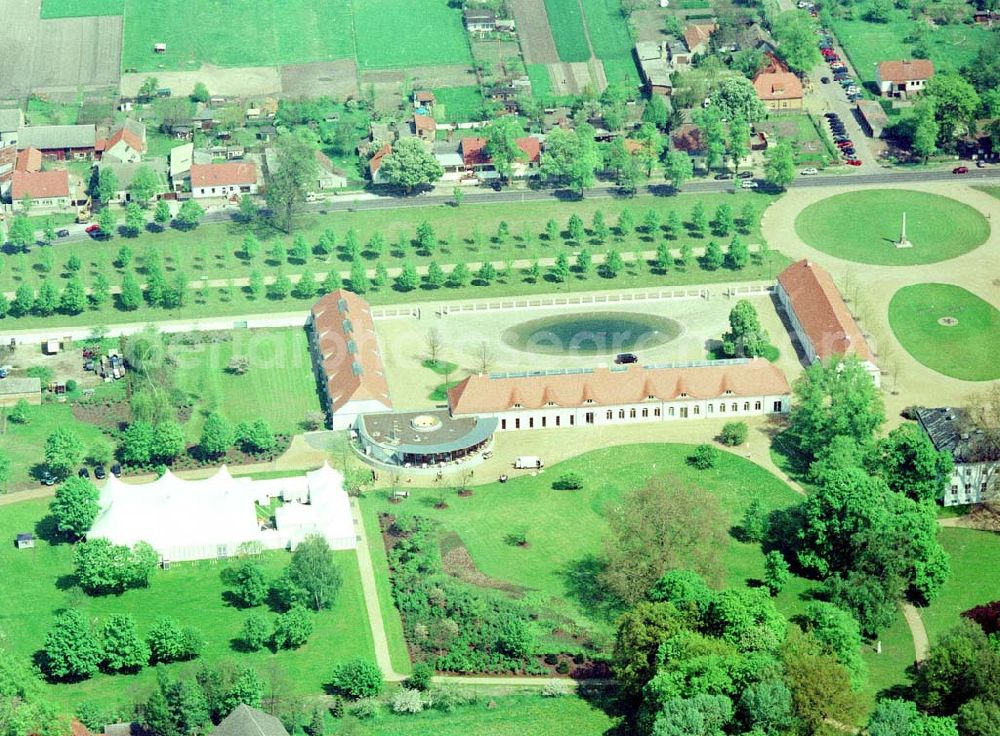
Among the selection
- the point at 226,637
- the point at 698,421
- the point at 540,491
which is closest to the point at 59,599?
the point at 226,637

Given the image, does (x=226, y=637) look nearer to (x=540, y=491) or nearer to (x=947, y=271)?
(x=540, y=491)

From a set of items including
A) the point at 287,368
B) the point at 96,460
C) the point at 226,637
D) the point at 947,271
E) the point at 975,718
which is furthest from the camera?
the point at 947,271

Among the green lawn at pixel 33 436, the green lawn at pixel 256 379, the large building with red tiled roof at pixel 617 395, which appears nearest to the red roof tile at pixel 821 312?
the large building with red tiled roof at pixel 617 395

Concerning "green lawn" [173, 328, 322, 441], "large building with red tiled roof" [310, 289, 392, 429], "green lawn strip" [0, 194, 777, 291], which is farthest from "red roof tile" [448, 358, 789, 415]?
"green lawn strip" [0, 194, 777, 291]

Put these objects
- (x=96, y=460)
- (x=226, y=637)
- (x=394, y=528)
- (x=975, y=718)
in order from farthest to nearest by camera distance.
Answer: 1. (x=96, y=460)
2. (x=394, y=528)
3. (x=226, y=637)
4. (x=975, y=718)

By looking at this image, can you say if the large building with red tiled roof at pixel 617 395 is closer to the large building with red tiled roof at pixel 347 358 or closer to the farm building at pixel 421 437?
the farm building at pixel 421 437

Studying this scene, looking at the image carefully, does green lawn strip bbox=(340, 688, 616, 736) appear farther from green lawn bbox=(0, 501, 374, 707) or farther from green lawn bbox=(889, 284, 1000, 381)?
green lawn bbox=(889, 284, 1000, 381)
